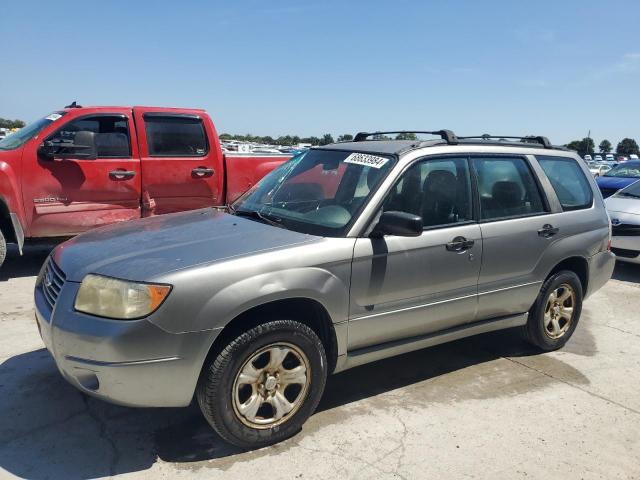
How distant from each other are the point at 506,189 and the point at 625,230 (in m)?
4.59

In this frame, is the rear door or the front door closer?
the front door

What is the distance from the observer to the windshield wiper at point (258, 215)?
3.52 meters

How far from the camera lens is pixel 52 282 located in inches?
123

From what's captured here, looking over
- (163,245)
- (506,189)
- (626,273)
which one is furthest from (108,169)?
(626,273)

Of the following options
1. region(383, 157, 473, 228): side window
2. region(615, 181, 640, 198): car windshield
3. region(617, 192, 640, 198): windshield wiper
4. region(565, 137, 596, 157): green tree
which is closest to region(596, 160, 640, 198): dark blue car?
region(615, 181, 640, 198): car windshield

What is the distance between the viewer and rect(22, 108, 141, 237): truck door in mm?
6262

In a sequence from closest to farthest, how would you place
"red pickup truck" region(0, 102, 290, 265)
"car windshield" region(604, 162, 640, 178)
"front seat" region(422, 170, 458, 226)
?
1. "front seat" region(422, 170, 458, 226)
2. "red pickup truck" region(0, 102, 290, 265)
3. "car windshield" region(604, 162, 640, 178)

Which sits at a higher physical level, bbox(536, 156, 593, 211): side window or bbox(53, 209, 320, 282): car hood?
bbox(536, 156, 593, 211): side window

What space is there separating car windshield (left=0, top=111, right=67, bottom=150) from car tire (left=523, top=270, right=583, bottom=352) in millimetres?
5774

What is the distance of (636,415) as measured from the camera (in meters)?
3.68

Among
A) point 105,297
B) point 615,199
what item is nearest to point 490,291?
point 105,297

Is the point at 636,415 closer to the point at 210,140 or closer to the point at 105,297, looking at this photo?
the point at 105,297

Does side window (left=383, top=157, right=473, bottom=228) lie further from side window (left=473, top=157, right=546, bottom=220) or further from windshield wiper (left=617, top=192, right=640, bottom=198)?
windshield wiper (left=617, top=192, right=640, bottom=198)

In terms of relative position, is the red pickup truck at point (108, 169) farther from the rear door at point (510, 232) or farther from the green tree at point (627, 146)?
the green tree at point (627, 146)
